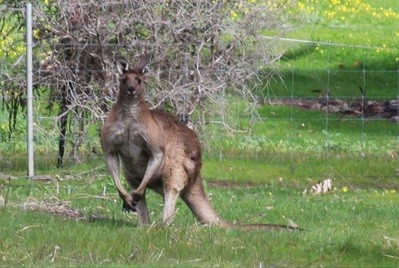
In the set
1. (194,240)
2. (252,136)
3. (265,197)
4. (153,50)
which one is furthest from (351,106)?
(194,240)

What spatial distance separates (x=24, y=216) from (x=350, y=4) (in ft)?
75.9

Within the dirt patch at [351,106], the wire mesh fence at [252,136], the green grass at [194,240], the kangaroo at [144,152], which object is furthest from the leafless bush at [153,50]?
the dirt patch at [351,106]

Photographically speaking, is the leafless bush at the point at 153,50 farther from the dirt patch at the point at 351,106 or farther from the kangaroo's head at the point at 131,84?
the dirt patch at the point at 351,106

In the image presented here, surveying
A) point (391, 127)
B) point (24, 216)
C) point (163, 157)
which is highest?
point (163, 157)

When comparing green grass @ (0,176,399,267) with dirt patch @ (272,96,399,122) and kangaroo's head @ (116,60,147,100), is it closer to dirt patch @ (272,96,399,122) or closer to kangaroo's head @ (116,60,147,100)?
kangaroo's head @ (116,60,147,100)

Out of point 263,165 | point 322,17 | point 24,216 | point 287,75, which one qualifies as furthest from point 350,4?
point 24,216

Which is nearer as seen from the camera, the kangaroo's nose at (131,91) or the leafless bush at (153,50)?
the kangaroo's nose at (131,91)

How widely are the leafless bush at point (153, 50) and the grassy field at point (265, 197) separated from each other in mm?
712

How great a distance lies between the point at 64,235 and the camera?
923cm

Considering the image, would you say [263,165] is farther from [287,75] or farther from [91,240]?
[287,75]

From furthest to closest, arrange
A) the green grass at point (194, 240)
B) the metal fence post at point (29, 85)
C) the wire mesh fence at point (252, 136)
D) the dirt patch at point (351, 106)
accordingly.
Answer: the dirt patch at point (351, 106) → the wire mesh fence at point (252, 136) → the metal fence post at point (29, 85) → the green grass at point (194, 240)

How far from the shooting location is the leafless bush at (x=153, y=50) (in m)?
15.1

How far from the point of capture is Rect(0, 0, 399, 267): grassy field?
8828 millimetres

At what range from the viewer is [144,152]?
33.0 ft
